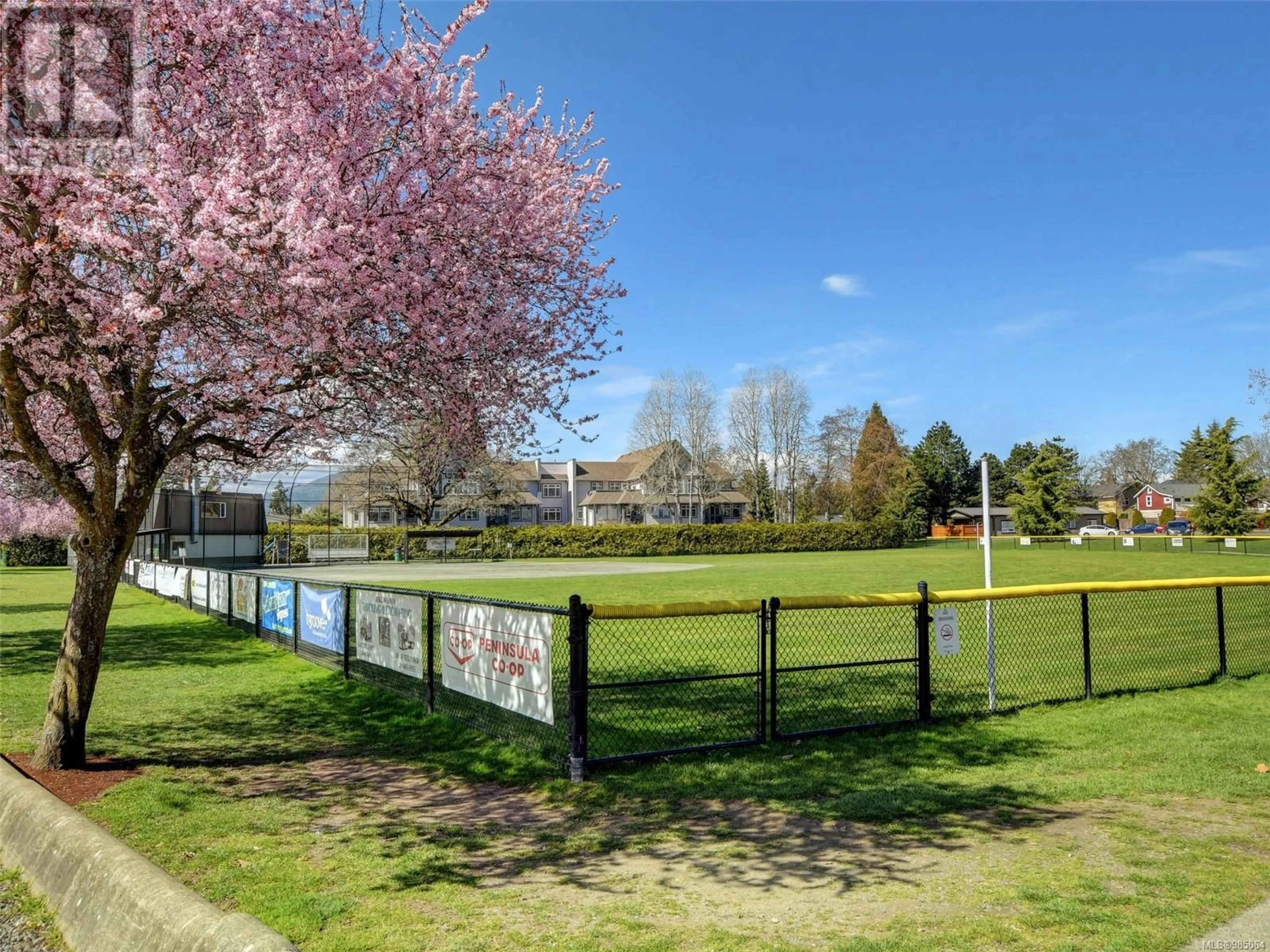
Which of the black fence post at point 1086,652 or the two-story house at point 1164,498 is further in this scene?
the two-story house at point 1164,498

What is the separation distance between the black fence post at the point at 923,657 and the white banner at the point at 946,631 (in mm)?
183

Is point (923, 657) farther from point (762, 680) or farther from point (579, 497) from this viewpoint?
point (579, 497)

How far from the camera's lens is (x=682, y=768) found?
280 inches

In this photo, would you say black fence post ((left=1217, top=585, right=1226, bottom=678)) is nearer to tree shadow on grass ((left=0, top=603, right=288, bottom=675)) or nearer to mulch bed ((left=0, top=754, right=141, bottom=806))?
mulch bed ((left=0, top=754, right=141, bottom=806))

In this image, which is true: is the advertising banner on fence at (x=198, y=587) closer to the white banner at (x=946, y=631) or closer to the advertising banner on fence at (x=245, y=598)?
the advertising banner on fence at (x=245, y=598)

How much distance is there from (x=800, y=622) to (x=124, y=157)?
1389 centimetres

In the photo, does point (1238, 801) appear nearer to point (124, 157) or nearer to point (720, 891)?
point (720, 891)

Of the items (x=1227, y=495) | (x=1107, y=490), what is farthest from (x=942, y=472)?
(x=1107, y=490)

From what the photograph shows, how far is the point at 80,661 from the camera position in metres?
7.59

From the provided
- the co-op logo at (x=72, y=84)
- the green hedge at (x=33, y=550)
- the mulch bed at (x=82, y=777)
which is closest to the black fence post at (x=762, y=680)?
the mulch bed at (x=82, y=777)

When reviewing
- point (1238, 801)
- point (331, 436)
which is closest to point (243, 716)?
point (331, 436)

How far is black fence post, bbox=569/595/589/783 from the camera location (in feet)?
21.8

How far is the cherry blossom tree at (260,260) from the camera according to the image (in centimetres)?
602

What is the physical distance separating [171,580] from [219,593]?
6198 mm
